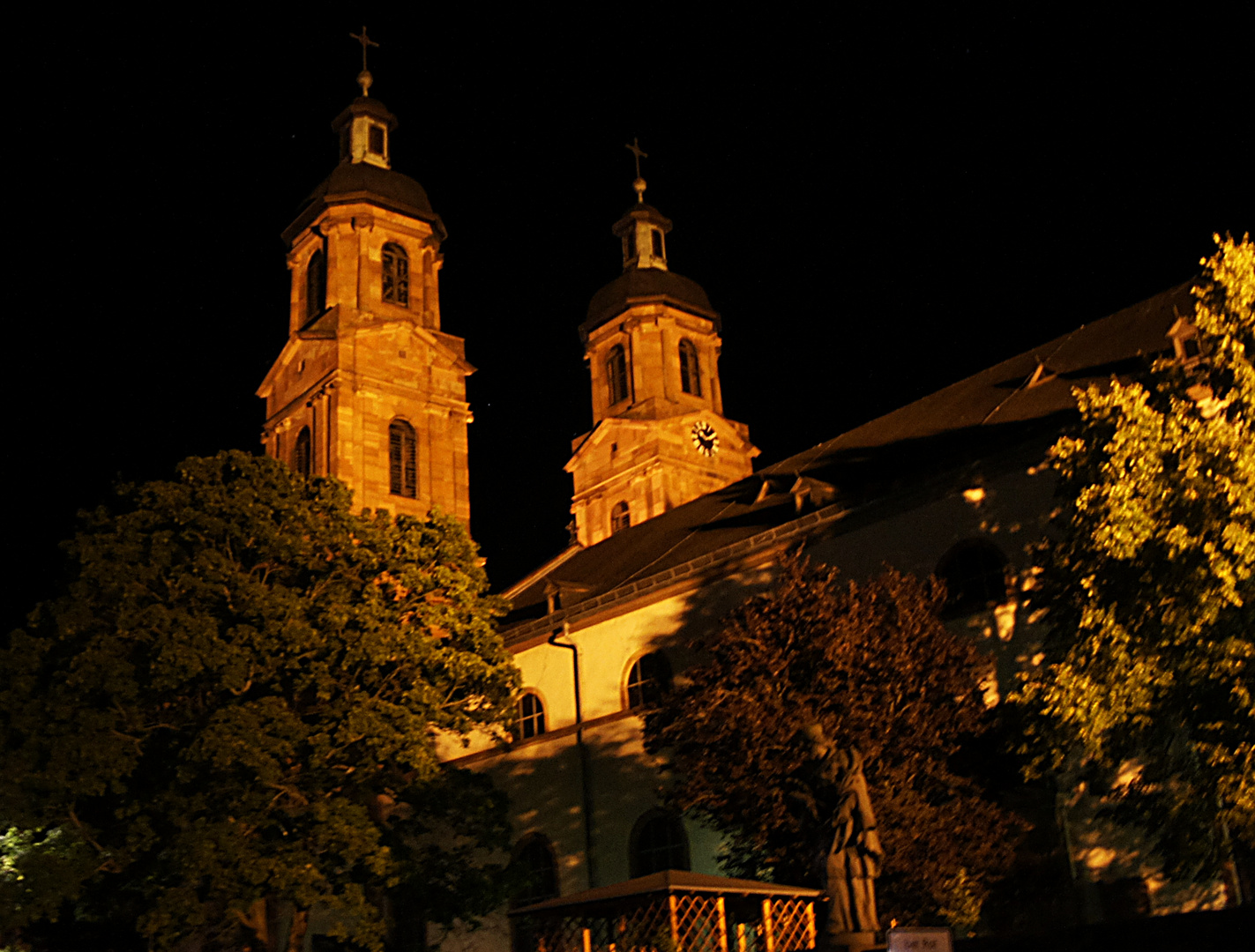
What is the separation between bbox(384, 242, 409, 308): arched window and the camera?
1775 inches

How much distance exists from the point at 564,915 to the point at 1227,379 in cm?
1168

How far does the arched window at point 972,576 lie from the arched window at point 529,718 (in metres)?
12.1

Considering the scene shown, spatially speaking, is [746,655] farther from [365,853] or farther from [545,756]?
[545,756]

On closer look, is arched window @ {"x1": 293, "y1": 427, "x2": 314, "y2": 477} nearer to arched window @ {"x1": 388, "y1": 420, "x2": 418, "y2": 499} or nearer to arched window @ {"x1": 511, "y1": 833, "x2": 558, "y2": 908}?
arched window @ {"x1": 388, "y1": 420, "x2": 418, "y2": 499}

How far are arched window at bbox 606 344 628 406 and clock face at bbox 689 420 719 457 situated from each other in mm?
3393

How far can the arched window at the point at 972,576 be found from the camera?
25.0 metres

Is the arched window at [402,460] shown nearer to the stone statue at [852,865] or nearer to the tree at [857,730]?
the tree at [857,730]

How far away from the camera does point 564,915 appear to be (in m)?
19.1

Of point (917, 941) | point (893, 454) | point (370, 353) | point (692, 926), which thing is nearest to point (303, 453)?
point (370, 353)

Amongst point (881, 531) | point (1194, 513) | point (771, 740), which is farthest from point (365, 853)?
point (1194, 513)

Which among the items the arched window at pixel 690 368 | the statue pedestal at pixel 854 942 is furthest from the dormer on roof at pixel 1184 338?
the arched window at pixel 690 368

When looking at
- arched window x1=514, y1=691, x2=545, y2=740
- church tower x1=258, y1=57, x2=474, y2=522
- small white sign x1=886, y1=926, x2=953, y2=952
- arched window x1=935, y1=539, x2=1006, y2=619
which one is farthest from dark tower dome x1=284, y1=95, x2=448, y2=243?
small white sign x1=886, y1=926, x2=953, y2=952

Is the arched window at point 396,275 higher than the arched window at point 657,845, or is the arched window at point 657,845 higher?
the arched window at point 396,275

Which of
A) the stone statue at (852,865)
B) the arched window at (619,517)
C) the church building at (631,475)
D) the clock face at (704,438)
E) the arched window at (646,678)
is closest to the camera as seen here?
the stone statue at (852,865)
